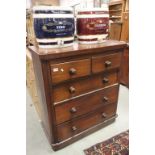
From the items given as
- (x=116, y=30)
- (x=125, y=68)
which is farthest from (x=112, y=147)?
(x=116, y=30)

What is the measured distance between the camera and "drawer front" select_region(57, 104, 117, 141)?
57.3 inches

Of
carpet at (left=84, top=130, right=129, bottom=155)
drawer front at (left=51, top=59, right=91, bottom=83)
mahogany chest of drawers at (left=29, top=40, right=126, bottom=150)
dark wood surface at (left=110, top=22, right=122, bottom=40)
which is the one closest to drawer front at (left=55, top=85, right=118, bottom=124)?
mahogany chest of drawers at (left=29, top=40, right=126, bottom=150)

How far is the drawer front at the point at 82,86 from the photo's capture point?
128 cm

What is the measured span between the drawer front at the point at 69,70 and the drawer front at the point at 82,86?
0.08 meters

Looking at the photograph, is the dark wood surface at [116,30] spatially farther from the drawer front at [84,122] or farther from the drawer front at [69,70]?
the drawer front at [69,70]

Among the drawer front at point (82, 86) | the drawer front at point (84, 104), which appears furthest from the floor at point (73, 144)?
the drawer front at point (82, 86)

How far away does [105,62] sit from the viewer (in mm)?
1431

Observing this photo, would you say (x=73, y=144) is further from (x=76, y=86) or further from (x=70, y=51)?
(x=70, y=51)

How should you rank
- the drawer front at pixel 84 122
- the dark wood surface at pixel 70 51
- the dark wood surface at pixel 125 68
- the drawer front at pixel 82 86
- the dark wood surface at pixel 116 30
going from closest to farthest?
the dark wood surface at pixel 70 51
the drawer front at pixel 82 86
the drawer front at pixel 84 122
the dark wood surface at pixel 125 68
the dark wood surface at pixel 116 30
